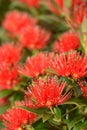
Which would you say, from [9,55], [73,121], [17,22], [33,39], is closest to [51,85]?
[73,121]

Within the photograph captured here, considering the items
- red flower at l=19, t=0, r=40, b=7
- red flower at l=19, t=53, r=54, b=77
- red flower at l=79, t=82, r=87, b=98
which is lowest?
red flower at l=79, t=82, r=87, b=98

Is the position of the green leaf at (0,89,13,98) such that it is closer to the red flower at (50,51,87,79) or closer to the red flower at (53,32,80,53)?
the red flower at (53,32,80,53)

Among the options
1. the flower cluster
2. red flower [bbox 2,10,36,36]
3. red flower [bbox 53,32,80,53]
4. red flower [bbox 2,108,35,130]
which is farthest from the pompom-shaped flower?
red flower [bbox 2,108,35,130]

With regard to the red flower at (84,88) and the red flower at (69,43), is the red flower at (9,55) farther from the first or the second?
the red flower at (84,88)

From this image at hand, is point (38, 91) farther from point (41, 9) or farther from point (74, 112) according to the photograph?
point (41, 9)

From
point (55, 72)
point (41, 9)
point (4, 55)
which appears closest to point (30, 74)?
point (55, 72)

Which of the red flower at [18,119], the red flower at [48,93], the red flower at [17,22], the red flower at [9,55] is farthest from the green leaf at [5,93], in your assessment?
the red flower at [17,22]
